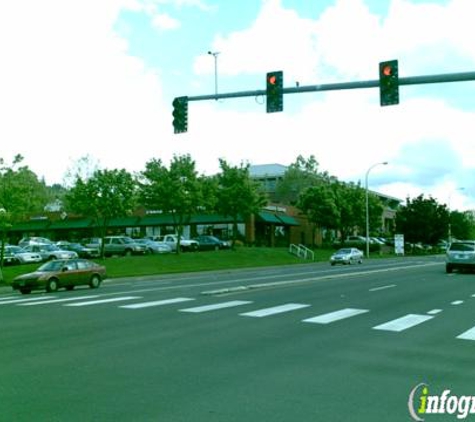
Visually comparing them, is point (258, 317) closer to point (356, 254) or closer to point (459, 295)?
point (459, 295)

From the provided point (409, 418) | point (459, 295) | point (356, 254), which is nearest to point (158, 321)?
point (409, 418)

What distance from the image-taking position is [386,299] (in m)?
18.6

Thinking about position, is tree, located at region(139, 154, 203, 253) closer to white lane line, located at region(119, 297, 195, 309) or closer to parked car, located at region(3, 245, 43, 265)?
parked car, located at region(3, 245, 43, 265)

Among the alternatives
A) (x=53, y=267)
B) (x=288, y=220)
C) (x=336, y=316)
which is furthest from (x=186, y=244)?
(x=336, y=316)

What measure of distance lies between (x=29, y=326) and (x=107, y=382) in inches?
241

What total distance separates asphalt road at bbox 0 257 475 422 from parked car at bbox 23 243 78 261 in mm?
29210

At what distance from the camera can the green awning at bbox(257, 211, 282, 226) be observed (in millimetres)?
66938

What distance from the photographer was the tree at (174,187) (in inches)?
1957

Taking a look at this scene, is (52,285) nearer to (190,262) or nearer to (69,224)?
(190,262)

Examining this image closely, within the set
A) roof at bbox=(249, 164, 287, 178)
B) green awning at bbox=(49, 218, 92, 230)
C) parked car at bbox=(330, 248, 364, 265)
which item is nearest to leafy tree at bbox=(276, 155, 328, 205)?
roof at bbox=(249, 164, 287, 178)

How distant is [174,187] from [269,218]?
69.4 feet

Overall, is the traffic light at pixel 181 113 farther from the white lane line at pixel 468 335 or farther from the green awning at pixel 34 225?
the green awning at pixel 34 225

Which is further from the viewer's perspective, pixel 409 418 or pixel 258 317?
pixel 258 317

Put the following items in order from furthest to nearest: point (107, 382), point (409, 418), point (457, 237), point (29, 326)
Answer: point (457, 237), point (29, 326), point (107, 382), point (409, 418)
